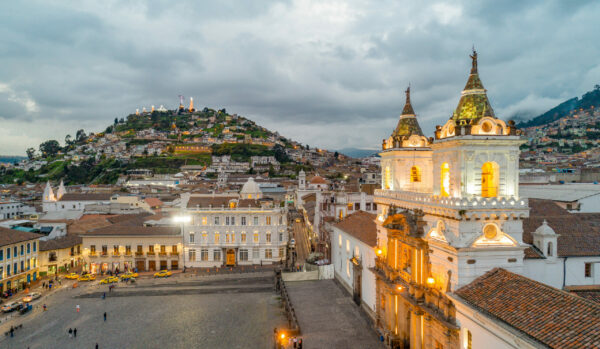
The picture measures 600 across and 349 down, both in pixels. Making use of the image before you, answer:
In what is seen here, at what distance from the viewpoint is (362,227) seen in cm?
3478

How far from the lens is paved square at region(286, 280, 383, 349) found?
1008 inches

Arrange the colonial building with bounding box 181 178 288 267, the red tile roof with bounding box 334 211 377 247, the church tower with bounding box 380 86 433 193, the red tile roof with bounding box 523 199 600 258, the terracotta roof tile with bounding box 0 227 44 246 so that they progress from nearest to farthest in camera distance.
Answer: the red tile roof with bounding box 523 199 600 258 → the church tower with bounding box 380 86 433 193 → the red tile roof with bounding box 334 211 377 247 → the terracotta roof tile with bounding box 0 227 44 246 → the colonial building with bounding box 181 178 288 267

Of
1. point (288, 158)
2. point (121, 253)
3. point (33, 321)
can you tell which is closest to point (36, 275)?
point (121, 253)

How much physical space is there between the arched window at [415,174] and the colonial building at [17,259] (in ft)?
145

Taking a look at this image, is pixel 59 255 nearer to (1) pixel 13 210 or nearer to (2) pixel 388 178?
(1) pixel 13 210

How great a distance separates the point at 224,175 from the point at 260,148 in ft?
180

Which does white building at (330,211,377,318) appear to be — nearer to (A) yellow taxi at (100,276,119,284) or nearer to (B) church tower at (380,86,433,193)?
(B) church tower at (380,86,433,193)

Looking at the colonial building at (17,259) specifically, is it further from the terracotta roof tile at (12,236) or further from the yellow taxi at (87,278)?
the yellow taxi at (87,278)

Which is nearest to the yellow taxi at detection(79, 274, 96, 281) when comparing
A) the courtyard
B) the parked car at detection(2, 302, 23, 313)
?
the courtyard

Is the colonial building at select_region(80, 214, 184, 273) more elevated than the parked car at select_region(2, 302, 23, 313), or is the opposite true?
the colonial building at select_region(80, 214, 184, 273)

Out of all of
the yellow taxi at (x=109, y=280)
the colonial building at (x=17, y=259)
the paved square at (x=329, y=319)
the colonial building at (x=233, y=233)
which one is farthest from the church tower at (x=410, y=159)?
the colonial building at (x=17, y=259)

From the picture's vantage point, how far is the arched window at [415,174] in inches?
1029

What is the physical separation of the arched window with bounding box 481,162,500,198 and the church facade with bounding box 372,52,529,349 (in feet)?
0.16

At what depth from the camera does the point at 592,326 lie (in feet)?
36.7
